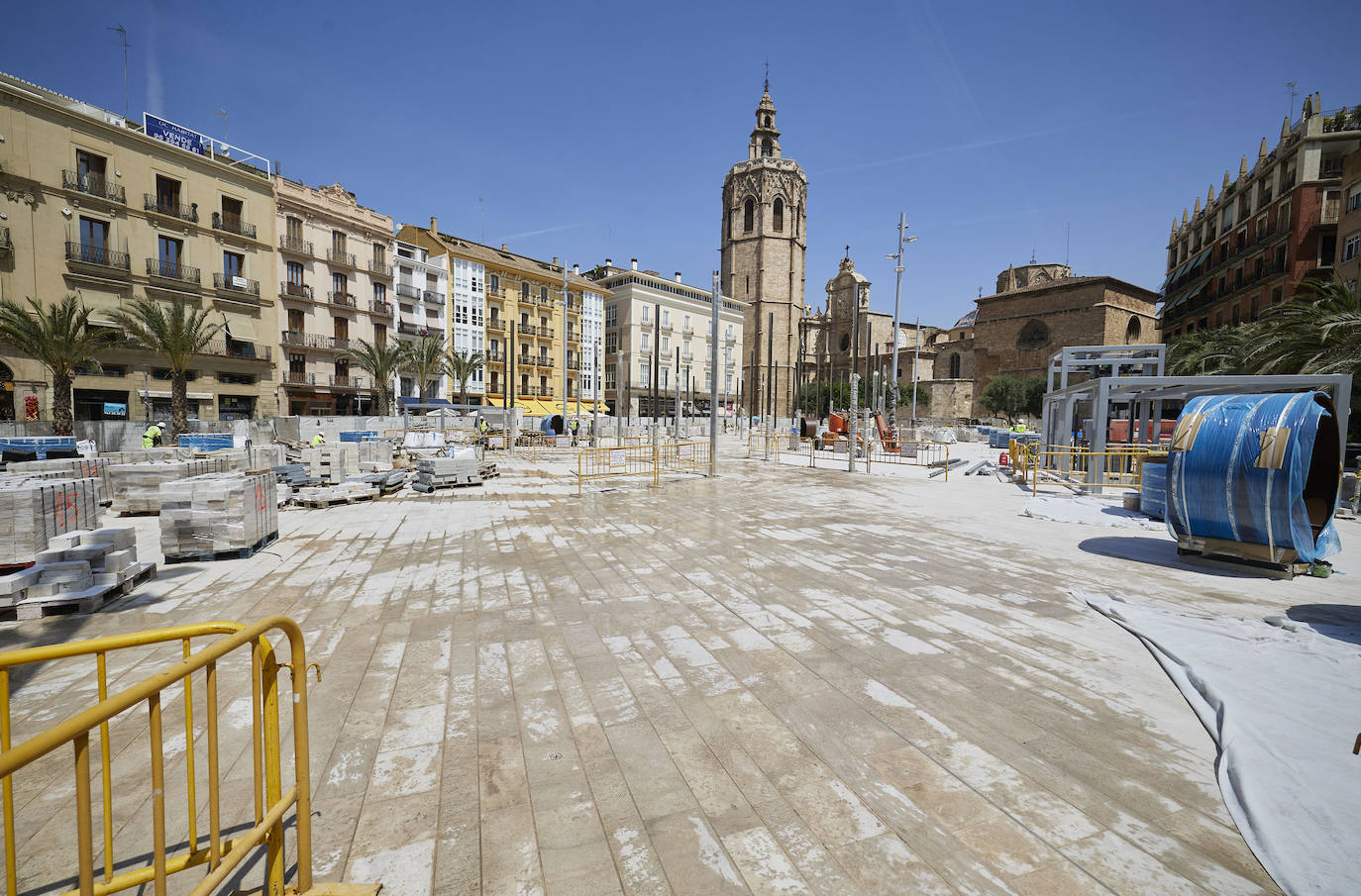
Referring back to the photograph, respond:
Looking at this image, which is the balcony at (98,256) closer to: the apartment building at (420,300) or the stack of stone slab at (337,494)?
the apartment building at (420,300)

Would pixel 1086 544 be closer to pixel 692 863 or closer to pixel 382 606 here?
pixel 692 863

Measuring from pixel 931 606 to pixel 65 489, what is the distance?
34.0 feet

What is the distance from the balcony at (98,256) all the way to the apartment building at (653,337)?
130 ft

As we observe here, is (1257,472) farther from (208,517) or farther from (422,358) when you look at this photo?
(422,358)

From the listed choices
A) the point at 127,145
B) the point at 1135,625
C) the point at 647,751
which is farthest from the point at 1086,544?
the point at 127,145

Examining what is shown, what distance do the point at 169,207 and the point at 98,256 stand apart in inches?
186

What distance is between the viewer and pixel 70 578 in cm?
529

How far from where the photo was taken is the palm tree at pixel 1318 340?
45.8ft

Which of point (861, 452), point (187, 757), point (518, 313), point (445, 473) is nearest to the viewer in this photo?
point (187, 757)

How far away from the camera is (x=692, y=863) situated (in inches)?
94.7

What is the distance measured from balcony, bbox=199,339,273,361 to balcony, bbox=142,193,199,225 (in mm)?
6681

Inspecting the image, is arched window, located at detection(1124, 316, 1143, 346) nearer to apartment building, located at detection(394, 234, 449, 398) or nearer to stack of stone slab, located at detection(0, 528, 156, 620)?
apartment building, located at detection(394, 234, 449, 398)

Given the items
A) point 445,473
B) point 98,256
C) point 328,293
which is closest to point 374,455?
point 445,473

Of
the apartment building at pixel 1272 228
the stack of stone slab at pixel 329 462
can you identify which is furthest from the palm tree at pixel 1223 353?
the stack of stone slab at pixel 329 462
